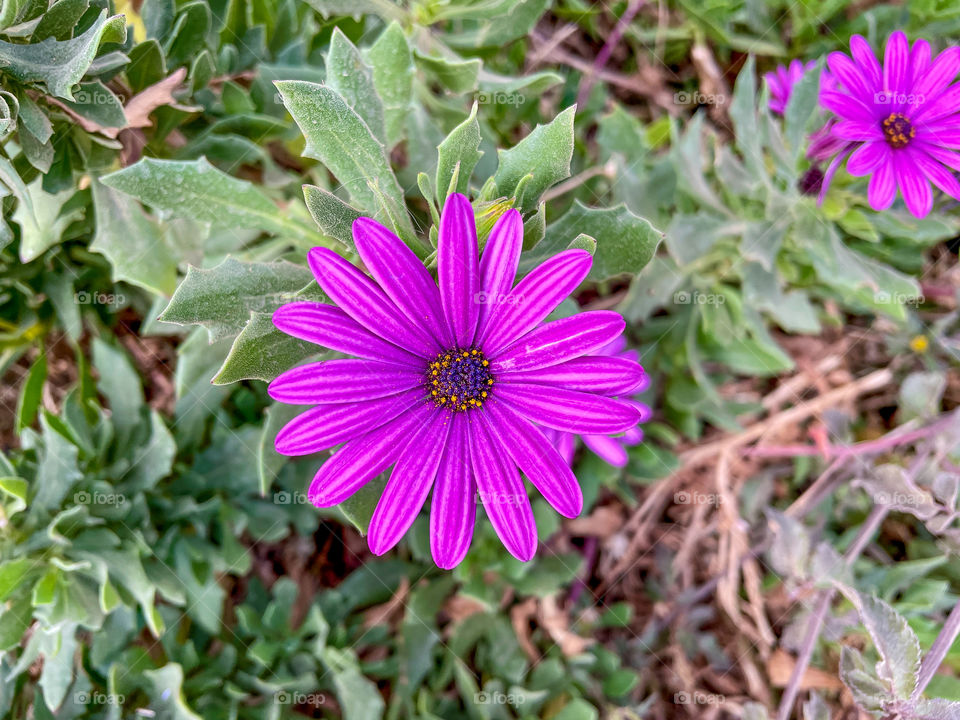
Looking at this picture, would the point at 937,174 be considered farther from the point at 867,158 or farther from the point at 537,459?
the point at 537,459

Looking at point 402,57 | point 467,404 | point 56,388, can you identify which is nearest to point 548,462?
point 467,404

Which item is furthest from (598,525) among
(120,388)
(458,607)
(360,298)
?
(360,298)

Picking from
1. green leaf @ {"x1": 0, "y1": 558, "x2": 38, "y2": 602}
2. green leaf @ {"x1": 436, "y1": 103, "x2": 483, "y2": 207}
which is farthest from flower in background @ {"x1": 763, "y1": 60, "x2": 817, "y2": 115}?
green leaf @ {"x1": 0, "y1": 558, "x2": 38, "y2": 602}

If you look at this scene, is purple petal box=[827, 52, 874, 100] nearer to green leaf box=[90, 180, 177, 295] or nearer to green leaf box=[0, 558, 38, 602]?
green leaf box=[90, 180, 177, 295]

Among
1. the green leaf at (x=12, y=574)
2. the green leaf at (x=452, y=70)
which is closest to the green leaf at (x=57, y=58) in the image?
the green leaf at (x=452, y=70)

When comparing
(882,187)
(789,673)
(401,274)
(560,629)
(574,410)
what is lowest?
(560,629)
